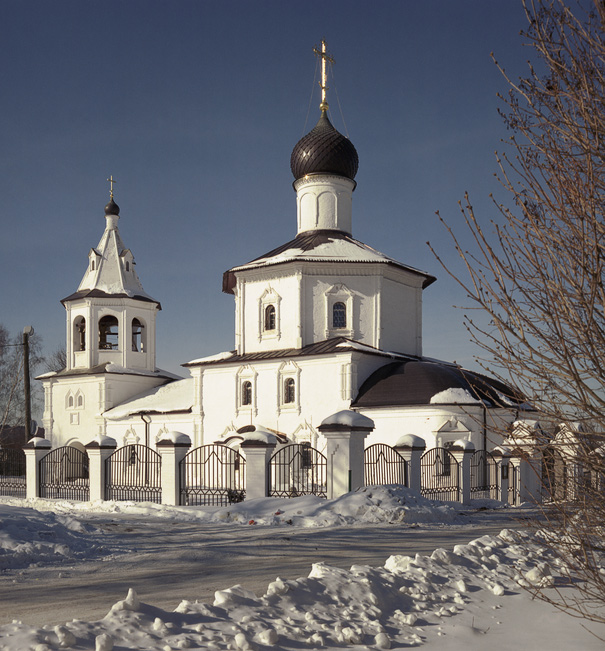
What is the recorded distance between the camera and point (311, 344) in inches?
953

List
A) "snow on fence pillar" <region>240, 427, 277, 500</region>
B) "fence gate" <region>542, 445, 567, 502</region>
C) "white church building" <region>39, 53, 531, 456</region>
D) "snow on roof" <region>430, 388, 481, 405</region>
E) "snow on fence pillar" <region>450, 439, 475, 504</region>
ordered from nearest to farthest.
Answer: "fence gate" <region>542, 445, 567, 502</region>, "snow on fence pillar" <region>240, 427, 277, 500</region>, "snow on fence pillar" <region>450, 439, 475, 504</region>, "snow on roof" <region>430, 388, 481, 405</region>, "white church building" <region>39, 53, 531, 456</region>

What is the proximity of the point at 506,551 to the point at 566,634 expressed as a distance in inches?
99.2

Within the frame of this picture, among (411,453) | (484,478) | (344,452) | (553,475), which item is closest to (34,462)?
(344,452)

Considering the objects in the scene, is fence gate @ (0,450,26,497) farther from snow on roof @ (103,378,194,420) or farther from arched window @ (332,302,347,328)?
arched window @ (332,302,347,328)

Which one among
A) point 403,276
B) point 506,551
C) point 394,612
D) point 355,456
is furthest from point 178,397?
point 394,612

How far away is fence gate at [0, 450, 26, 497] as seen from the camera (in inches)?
739

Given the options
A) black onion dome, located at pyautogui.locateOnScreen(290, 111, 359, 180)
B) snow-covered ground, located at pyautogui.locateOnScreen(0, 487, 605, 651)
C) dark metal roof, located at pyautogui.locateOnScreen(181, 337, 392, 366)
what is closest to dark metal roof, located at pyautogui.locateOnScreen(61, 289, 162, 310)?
dark metal roof, located at pyautogui.locateOnScreen(181, 337, 392, 366)

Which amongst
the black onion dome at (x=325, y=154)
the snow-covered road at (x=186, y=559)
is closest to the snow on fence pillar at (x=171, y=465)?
the snow-covered road at (x=186, y=559)

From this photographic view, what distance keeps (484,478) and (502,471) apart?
2.77 feet

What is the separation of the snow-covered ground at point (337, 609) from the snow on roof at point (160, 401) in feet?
58.5

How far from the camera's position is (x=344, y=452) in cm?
1361

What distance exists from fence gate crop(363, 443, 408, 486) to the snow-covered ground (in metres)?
5.90

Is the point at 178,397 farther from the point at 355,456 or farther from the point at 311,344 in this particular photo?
the point at 355,456

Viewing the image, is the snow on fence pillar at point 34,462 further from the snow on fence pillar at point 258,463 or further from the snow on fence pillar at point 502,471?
the snow on fence pillar at point 502,471
